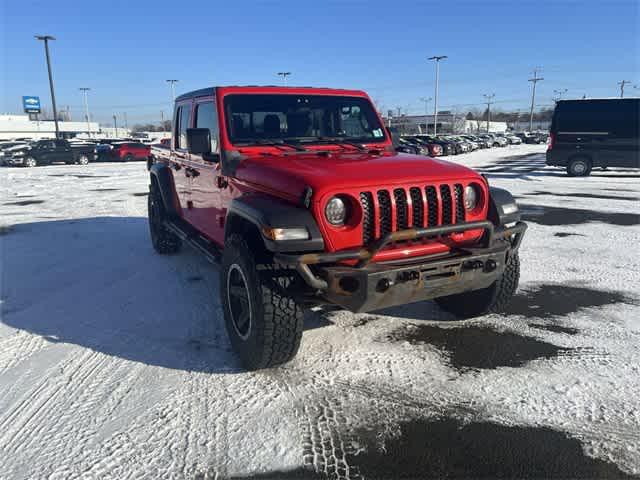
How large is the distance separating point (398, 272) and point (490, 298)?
1478 mm

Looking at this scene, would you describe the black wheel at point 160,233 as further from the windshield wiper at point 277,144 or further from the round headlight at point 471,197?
the round headlight at point 471,197

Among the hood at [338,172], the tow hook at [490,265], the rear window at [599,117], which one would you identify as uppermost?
the rear window at [599,117]

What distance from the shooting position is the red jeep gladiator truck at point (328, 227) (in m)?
2.91

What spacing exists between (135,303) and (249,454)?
2.67 meters

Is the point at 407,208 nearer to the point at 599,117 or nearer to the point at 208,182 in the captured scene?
the point at 208,182

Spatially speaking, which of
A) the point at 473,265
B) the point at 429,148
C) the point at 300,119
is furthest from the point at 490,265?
the point at 429,148

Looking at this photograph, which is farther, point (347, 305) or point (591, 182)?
point (591, 182)

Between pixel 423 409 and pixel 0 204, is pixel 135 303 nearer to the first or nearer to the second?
pixel 423 409

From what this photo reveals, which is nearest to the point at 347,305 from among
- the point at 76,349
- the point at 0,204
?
the point at 76,349

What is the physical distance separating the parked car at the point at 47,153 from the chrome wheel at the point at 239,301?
25.1 meters

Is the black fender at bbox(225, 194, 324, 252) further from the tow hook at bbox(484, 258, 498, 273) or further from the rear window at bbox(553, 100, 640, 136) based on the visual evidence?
the rear window at bbox(553, 100, 640, 136)

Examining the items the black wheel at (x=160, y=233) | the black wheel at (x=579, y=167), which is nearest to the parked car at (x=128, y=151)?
the black wheel at (x=579, y=167)

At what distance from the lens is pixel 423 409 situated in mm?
2904

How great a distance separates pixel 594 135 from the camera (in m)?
14.7
